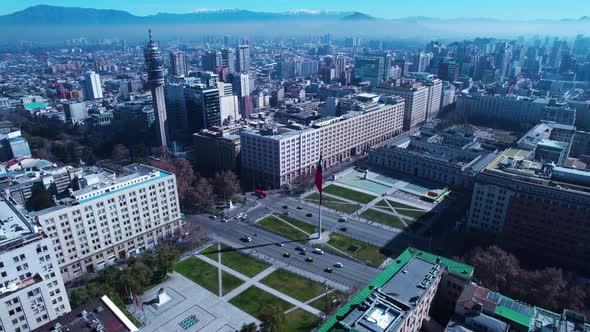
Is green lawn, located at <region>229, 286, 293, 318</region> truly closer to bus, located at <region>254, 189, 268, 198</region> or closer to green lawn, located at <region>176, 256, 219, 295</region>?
green lawn, located at <region>176, 256, 219, 295</region>

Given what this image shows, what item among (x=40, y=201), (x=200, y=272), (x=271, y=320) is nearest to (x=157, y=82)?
(x=40, y=201)

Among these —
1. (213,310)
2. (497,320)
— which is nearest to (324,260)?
(213,310)

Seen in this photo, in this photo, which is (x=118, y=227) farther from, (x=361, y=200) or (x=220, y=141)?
(x=361, y=200)

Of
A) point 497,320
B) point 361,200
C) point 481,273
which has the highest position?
point 497,320

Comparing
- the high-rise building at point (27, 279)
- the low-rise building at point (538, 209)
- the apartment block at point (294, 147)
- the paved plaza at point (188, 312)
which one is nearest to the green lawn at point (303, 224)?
the apartment block at point (294, 147)

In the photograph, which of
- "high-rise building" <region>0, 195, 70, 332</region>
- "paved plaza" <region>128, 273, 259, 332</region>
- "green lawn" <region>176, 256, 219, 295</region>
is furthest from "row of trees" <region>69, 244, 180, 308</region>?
"high-rise building" <region>0, 195, 70, 332</region>
